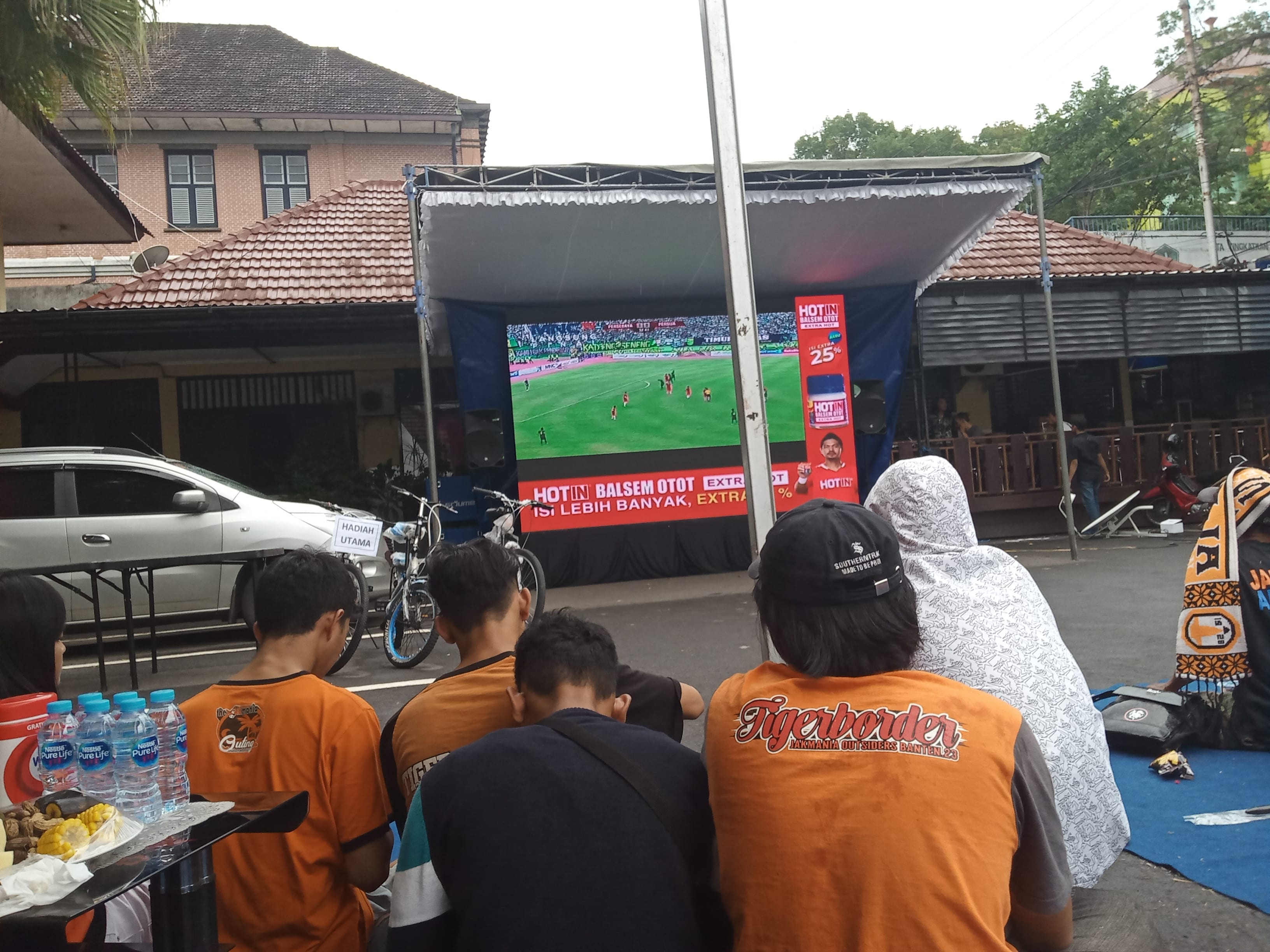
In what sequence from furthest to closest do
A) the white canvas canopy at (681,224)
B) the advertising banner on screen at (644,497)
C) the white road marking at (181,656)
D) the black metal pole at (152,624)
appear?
1. the advertising banner on screen at (644,497)
2. the white canvas canopy at (681,224)
3. the white road marking at (181,656)
4. the black metal pole at (152,624)

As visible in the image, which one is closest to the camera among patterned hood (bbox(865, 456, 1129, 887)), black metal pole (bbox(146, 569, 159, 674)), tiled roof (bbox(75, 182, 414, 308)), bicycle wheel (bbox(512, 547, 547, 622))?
patterned hood (bbox(865, 456, 1129, 887))

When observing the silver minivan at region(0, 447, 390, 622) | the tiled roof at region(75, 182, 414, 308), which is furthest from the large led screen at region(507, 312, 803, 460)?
the silver minivan at region(0, 447, 390, 622)

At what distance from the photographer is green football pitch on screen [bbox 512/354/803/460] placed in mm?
10414

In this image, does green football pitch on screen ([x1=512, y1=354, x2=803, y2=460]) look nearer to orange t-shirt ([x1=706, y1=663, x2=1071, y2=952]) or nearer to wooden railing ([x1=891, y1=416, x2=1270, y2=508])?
wooden railing ([x1=891, y1=416, x2=1270, y2=508])

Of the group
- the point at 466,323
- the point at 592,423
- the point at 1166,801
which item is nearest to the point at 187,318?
the point at 466,323

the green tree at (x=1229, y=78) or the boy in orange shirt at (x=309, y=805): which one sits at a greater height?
the green tree at (x=1229, y=78)

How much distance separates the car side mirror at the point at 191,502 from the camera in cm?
759

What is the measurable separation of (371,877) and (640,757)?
33.5 inches

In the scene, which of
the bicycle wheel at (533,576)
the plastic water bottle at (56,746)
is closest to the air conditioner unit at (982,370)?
the bicycle wheel at (533,576)

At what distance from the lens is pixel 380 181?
623 inches

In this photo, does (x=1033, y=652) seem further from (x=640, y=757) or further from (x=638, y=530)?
(x=638, y=530)

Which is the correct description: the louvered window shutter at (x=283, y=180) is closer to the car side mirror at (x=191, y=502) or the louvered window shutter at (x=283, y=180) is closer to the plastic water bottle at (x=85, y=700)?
the car side mirror at (x=191, y=502)

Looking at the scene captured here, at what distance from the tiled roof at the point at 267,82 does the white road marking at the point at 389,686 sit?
57.0 ft

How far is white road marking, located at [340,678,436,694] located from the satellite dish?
30.5ft
